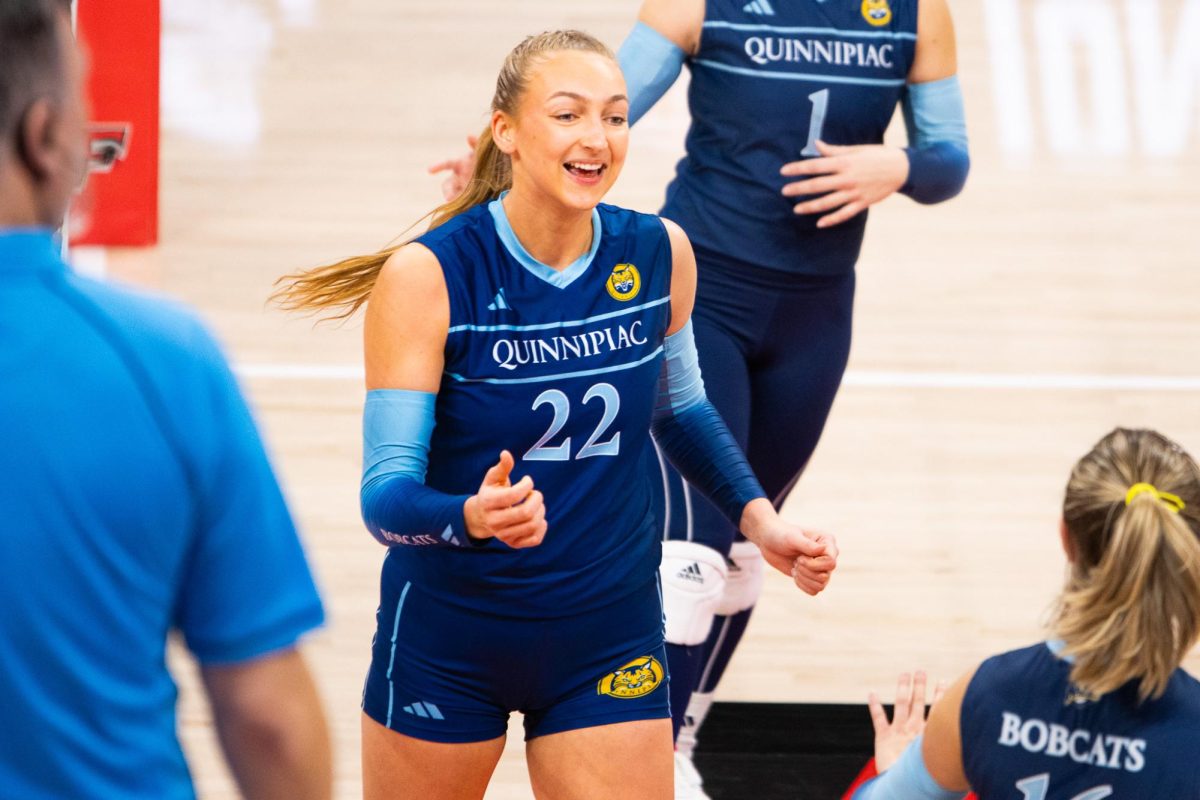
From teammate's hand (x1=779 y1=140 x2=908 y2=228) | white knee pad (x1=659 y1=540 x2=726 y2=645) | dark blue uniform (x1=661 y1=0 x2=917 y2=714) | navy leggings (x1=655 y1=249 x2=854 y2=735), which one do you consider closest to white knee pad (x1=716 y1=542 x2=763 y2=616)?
navy leggings (x1=655 y1=249 x2=854 y2=735)

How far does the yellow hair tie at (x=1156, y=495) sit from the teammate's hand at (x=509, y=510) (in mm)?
719

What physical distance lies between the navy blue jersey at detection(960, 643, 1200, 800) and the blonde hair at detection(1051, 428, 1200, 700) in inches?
1.1

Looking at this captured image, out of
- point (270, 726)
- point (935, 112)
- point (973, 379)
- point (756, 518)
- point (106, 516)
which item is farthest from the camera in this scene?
point (973, 379)

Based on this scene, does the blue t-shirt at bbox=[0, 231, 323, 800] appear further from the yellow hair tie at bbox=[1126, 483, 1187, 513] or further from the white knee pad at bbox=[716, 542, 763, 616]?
the white knee pad at bbox=[716, 542, 763, 616]

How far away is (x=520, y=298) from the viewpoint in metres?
2.55

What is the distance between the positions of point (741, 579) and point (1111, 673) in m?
1.73

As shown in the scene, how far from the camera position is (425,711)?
8.50ft

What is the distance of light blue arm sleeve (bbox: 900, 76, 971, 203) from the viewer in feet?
11.9

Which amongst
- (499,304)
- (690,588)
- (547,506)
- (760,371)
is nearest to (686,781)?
(690,588)

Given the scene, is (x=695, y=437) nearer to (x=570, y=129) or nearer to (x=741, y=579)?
(x=570, y=129)

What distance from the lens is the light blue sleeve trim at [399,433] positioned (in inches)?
96.1

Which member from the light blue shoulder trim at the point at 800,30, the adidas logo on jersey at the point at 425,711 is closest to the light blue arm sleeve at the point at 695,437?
the adidas logo on jersey at the point at 425,711

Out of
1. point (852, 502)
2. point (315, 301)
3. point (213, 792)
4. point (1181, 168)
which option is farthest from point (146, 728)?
point (1181, 168)

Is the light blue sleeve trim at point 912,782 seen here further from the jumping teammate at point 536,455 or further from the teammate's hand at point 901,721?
the jumping teammate at point 536,455
